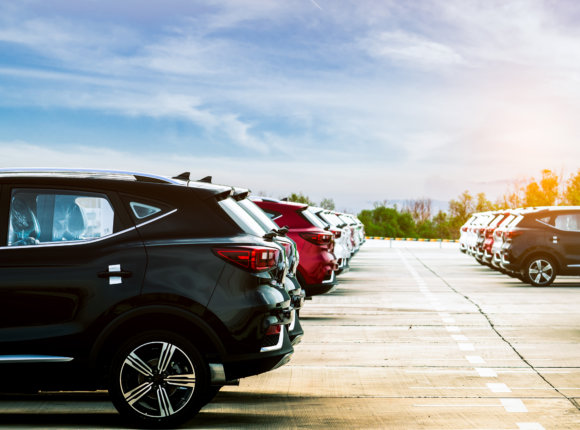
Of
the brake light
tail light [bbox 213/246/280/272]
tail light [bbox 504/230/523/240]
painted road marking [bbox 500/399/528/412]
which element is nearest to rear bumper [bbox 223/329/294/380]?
the brake light

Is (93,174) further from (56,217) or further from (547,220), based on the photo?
(547,220)

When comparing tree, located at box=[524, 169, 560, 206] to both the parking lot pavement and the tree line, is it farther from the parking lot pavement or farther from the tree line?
the parking lot pavement

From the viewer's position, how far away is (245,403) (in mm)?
A: 7641

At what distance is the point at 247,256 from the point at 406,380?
3005 mm

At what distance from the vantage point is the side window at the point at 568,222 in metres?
22.5

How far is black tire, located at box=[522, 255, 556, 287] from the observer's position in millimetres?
22266

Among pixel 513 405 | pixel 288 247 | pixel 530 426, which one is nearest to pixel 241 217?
pixel 288 247

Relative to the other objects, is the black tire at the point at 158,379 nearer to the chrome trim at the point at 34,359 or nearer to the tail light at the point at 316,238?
the chrome trim at the point at 34,359

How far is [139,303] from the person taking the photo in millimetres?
6359

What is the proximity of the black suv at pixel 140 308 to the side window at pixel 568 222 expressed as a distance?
17.2m

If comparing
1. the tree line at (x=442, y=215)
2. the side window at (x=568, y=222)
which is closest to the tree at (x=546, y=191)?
the tree line at (x=442, y=215)

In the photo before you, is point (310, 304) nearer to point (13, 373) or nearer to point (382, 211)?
point (13, 373)

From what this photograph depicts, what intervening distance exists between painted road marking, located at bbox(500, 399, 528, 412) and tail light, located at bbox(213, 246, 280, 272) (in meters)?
2.41

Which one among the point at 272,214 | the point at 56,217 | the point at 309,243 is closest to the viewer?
the point at 56,217
